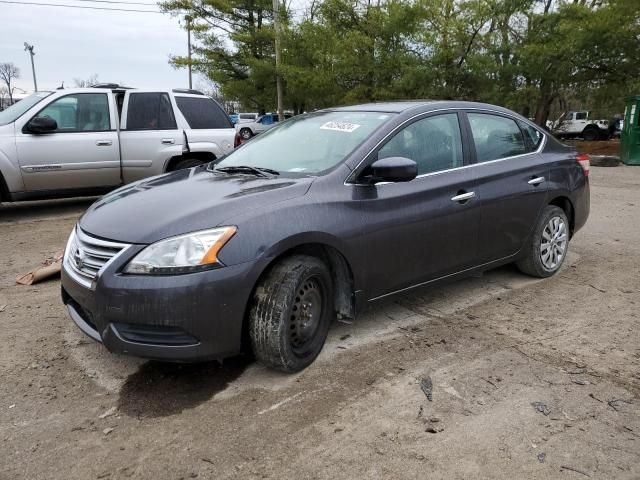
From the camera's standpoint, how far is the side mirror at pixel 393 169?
3264 mm

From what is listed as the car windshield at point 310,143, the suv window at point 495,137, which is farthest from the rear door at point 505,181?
the car windshield at point 310,143

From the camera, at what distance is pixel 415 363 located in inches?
131

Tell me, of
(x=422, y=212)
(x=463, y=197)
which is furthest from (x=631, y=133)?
(x=422, y=212)

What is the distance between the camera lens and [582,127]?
30953mm

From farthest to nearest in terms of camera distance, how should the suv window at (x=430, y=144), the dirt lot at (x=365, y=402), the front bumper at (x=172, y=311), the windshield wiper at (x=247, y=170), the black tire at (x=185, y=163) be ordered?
1. the black tire at (x=185, y=163)
2. the suv window at (x=430, y=144)
3. the windshield wiper at (x=247, y=170)
4. the front bumper at (x=172, y=311)
5. the dirt lot at (x=365, y=402)

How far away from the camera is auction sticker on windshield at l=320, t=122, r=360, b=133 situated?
3795 millimetres

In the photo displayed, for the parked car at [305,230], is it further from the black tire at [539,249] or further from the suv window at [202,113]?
the suv window at [202,113]

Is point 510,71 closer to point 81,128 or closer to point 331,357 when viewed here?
point 81,128

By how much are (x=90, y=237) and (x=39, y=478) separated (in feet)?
4.18

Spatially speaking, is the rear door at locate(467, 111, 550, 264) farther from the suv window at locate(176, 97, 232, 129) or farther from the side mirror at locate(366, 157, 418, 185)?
the suv window at locate(176, 97, 232, 129)

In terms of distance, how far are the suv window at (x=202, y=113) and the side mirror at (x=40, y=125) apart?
6.44ft

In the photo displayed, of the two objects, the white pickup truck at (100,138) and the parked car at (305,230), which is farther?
the white pickup truck at (100,138)

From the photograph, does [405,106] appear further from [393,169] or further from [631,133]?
[631,133]

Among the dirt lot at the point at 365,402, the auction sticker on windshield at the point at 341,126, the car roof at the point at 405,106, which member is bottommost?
the dirt lot at the point at 365,402
